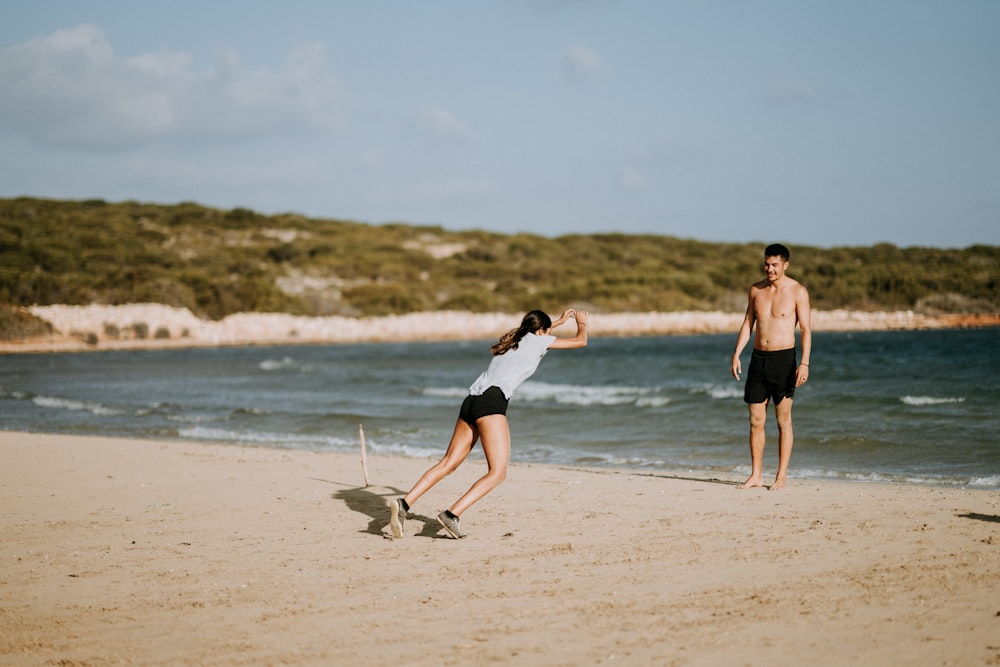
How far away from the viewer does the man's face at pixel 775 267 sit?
7.75 metres

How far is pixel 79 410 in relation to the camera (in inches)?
758

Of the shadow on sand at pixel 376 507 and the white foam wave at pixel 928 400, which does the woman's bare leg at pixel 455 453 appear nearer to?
the shadow on sand at pixel 376 507

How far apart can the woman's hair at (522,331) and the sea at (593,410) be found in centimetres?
303

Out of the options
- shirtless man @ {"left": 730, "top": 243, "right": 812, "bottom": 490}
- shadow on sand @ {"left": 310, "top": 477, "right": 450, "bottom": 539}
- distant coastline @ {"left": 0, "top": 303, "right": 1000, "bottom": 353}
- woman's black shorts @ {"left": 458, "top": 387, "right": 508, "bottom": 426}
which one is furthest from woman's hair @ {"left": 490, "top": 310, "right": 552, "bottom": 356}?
distant coastline @ {"left": 0, "top": 303, "right": 1000, "bottom": 353}

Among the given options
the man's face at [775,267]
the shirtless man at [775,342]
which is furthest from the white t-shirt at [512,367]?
the man's face at [775,267]

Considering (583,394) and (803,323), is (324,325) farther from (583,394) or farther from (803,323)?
(803,323)

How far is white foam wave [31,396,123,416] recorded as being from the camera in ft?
62.0

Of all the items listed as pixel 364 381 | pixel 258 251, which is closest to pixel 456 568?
pixel 364 381

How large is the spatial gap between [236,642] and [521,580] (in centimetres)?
171

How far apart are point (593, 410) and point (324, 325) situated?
138 ft

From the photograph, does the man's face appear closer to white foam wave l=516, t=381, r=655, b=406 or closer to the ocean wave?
the ocean wave

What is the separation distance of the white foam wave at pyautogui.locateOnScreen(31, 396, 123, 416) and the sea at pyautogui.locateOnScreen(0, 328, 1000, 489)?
0.05 meters

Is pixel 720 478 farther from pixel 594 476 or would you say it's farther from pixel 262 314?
pixel 262 314

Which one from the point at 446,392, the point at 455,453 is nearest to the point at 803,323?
the point at 455,453
